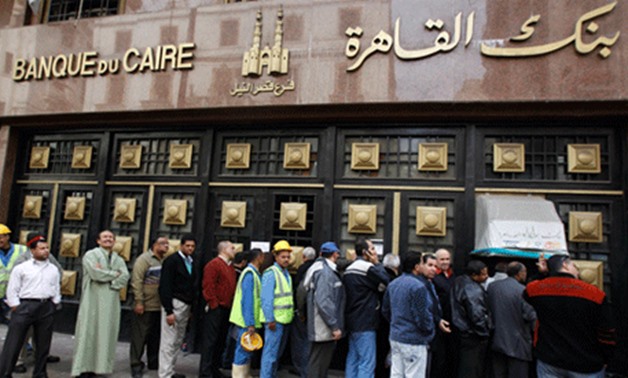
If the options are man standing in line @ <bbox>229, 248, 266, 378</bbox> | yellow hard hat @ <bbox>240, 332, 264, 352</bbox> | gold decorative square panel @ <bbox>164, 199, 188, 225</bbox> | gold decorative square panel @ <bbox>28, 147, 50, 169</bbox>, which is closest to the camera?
yellow hard hat @ <bbox>240, 332, 264, 352</bbox>

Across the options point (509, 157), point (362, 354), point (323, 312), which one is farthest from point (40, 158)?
point (509, 157)

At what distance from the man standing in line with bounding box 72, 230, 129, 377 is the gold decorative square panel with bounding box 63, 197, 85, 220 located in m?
3.33

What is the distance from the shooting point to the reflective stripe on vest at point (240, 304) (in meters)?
5.69

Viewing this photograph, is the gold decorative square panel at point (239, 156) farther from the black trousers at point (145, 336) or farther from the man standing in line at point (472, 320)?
the man standing in line at point (472, 320)

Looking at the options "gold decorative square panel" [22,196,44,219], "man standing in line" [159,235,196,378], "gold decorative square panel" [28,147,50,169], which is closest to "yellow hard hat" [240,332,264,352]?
"man standing in line" [159,235,196,378]

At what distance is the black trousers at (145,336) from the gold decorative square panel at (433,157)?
462cm

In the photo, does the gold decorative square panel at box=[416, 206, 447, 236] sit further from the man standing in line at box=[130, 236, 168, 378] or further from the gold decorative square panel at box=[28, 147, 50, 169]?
the gold decorative square panel at box=[28, 147, 50, 169]

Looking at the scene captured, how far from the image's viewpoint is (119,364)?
6.85 m

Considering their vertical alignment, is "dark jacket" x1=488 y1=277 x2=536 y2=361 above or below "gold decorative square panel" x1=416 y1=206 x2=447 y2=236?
below

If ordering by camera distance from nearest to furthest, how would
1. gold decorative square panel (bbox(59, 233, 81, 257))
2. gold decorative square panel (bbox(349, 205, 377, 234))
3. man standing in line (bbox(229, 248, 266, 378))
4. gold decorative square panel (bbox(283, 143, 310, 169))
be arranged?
1. man standing in line (bbox(229, 248, 266, 378))
2. gold decorative square panel (bbox(349, 205, 377, 234))
3. gold decorative square panel (bbox(283, 143, 310, 169))
4. gold decorative square panel (bbox(59, 233, 81, 257))

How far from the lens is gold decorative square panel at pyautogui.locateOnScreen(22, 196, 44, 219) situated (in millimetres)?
9328

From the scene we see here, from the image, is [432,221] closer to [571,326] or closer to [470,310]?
[470,310]

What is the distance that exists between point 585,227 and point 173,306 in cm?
593

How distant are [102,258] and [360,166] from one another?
4.09 metres
